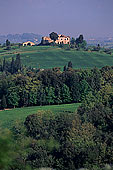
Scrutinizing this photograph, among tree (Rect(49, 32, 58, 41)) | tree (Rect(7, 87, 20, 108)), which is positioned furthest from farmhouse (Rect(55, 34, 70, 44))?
tree (Rect(7, 87, 20, 108))

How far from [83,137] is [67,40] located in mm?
74027

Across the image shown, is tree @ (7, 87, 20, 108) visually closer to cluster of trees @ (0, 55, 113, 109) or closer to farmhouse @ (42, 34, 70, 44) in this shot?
cluster of trees @ (0, 55, 113, 109)

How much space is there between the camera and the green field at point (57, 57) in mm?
63812

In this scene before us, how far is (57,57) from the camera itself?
226 ft

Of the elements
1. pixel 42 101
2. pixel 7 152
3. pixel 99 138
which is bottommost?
pixel 42 101

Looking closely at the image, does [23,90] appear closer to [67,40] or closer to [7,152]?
[7,152]

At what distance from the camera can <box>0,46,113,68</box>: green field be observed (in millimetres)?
63812

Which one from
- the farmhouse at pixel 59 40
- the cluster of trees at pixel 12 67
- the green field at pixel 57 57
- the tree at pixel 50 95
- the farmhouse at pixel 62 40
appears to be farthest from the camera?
the farmhouse at pixel 62 40

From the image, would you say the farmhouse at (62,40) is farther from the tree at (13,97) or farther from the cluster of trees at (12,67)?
the tree at (13,97)

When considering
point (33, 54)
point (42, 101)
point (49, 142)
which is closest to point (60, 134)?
point (49, 142)

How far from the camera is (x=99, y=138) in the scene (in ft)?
56.4

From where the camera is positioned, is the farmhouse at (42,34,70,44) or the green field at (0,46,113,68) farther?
the farmhouse at (42,34,70,44)

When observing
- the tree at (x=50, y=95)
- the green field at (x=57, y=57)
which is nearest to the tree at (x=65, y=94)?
the tree at (x=50, y=95)

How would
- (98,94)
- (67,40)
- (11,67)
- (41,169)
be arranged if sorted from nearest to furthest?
(41,169)
(98,94)
(11,67)
(67,40)
